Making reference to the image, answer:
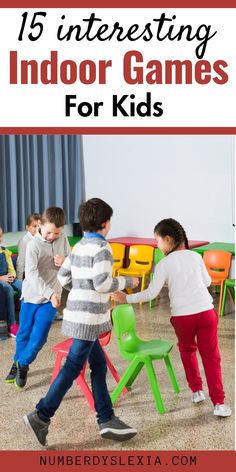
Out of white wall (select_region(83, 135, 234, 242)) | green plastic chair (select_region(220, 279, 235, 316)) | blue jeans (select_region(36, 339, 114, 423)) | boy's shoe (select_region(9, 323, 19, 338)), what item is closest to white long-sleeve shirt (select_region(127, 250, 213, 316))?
blue jeans (select_region(36, 339, 114, 423))

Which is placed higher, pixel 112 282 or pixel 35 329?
pixel 112 282

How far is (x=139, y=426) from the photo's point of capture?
319cm

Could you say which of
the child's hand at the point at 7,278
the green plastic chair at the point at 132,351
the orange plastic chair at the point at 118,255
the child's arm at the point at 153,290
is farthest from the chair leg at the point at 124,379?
the orange plastic chair at the point at 118,255

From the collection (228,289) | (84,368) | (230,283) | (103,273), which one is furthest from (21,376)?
(228,289)

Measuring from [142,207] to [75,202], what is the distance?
39.3 inches

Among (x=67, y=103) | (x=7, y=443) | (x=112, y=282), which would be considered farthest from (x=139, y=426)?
(x=67, y=103)

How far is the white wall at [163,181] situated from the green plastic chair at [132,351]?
10.7 ft

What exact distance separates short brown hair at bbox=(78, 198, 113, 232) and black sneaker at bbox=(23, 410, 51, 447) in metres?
→ 0.96

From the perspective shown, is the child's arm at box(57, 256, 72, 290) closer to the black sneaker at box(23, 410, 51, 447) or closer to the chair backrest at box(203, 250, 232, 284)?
the black sneaker at box(23, 410, 51, 447)

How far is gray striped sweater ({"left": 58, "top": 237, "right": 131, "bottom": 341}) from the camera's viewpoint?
280 cm

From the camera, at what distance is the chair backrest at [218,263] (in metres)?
5.80

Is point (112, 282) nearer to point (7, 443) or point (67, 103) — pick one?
point (7, 443)

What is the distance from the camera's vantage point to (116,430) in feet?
9.80

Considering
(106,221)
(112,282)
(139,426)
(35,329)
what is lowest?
(139,426)
